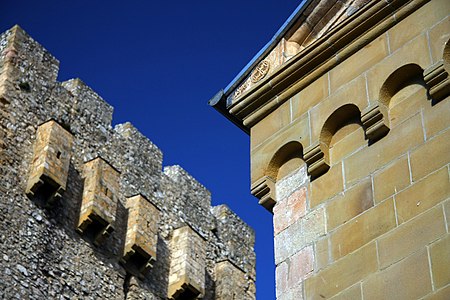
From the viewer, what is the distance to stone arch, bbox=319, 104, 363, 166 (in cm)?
746

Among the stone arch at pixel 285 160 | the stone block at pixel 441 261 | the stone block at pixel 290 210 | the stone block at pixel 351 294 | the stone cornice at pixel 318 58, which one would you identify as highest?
the stone cornice at pixel 318 58

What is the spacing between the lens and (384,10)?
7555mm

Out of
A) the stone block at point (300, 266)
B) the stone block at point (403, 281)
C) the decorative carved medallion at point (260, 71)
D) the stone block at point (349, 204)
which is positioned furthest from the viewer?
the decorative carved medallion at point (260, 71)

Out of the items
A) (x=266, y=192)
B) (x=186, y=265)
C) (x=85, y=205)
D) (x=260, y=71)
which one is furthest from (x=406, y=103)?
(x=186, y=265)

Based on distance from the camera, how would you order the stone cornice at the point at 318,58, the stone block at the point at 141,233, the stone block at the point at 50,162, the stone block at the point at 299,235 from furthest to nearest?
the stone block at the point at 141,233 → the stone block at the point at 50,162 → the stone cornice at the point at 318,58 → the stone block at the point at 299,235

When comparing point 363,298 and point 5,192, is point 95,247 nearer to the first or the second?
point 5,192

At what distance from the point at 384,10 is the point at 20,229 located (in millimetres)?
11960

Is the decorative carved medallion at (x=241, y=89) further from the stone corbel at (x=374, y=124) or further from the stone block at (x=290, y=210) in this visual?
the stone corbel at (x=374, y=124)

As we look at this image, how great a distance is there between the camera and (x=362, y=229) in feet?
22.6

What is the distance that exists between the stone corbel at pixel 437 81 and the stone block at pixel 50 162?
12.9 m

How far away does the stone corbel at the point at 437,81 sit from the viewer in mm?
6898

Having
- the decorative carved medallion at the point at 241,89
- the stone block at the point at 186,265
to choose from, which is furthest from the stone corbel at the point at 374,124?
the stone block at the point at 186,265

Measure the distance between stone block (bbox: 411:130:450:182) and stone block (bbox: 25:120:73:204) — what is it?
1306cm

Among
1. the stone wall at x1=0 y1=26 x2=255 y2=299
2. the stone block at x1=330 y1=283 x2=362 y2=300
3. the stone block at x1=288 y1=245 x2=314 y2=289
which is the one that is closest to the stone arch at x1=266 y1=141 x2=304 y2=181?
the stone block at x1=288 y1=245 x2=314 y2=289
